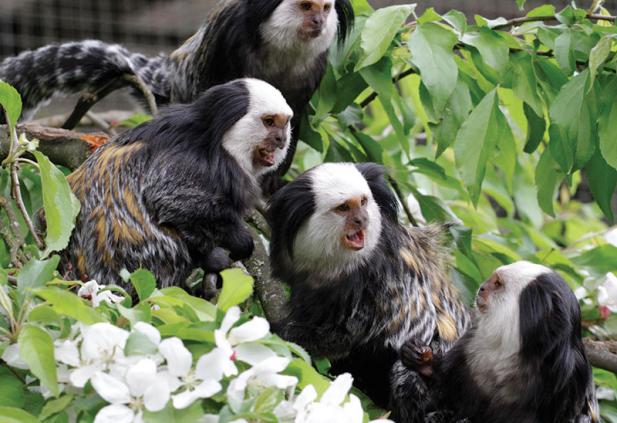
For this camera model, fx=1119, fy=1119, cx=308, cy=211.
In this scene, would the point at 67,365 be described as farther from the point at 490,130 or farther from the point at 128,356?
the point at 490,130

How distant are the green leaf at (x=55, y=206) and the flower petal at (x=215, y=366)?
778 millimetres

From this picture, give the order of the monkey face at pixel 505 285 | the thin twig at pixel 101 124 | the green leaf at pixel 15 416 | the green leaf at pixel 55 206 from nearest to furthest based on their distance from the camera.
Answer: the green leaf at pixel 15 416
the green leaf at pixel 55 206
the monkey face at pixel 505 285
the thin twig at pixel 101 124

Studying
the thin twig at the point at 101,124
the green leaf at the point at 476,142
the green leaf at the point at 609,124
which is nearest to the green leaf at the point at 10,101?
the green leaf at the point at 476,142

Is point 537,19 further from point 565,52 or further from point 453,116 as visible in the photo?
point 453,116

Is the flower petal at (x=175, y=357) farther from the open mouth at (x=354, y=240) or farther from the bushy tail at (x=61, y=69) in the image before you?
the bushy tail at (x=61, y=69)

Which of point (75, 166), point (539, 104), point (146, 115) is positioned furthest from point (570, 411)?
point (146, 115)

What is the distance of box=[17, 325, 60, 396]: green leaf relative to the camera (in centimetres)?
175

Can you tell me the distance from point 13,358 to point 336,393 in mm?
541

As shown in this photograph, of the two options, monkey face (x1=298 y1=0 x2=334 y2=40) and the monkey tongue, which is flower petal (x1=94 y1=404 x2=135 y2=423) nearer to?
the monkey tongue

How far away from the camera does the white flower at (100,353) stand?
5.82ft

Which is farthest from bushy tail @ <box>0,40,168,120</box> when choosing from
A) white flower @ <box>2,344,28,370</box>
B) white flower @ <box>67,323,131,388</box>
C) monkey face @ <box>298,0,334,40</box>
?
white flower @ <box>67,323,131,388</box>

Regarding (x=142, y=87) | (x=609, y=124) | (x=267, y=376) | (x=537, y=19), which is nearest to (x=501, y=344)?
(x=609, y=124)

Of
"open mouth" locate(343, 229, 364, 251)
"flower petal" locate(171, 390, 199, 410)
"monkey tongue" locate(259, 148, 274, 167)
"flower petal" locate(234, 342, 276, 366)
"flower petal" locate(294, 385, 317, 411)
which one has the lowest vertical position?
"open mouth" locate(343, 229, 364, 251)

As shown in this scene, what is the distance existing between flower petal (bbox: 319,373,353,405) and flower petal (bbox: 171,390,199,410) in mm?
243
